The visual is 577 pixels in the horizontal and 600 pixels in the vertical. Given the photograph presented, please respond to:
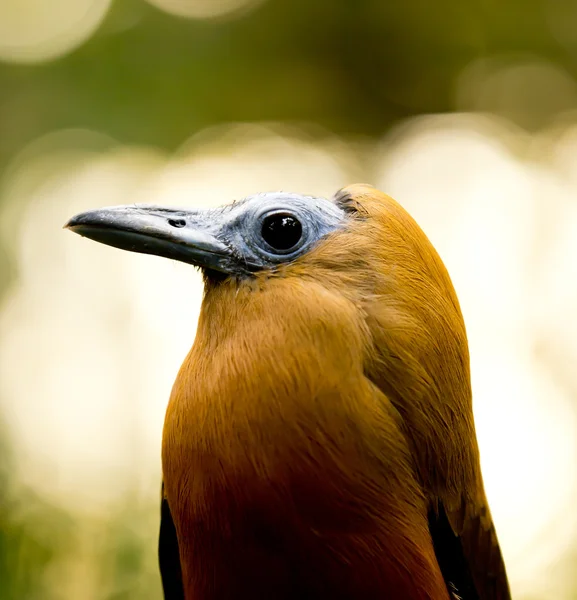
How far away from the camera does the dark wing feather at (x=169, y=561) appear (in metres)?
1.70

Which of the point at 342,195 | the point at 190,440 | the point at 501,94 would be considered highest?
the point at 501,94

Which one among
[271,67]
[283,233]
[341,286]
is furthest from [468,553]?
[271,67]

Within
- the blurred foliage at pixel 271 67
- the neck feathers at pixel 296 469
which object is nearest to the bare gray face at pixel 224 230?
the neck feathers at pixel 296 469

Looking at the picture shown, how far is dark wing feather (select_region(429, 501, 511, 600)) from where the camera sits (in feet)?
4.83

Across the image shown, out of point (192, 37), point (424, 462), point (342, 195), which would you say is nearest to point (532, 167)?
point (192, 37)

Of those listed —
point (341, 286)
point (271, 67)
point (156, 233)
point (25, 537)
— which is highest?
point (271, 67)

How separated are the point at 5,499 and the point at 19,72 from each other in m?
2.39

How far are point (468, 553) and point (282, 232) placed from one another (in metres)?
0.75

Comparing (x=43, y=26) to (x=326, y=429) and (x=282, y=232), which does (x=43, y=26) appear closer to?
(x=282, y=232)

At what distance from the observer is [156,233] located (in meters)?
1.42

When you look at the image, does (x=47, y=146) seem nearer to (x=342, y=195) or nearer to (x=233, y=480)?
(x=342, y=195)

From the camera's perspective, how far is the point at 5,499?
2.90m

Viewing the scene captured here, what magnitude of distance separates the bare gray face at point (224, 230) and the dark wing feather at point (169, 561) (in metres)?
0.62

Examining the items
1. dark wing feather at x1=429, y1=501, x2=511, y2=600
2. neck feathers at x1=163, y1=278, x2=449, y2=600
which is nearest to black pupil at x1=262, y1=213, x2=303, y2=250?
neck feathers at x1=163, y1=278, x2=449, y2=600
